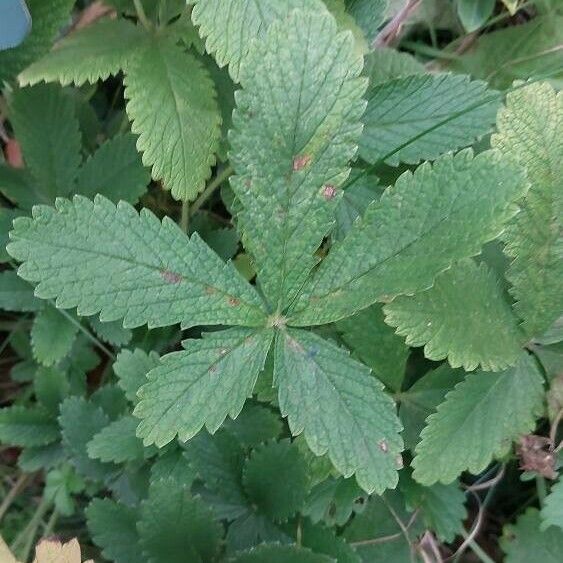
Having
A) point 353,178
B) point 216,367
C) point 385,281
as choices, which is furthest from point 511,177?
point 216,367

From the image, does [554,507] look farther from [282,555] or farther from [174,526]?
[174,526]

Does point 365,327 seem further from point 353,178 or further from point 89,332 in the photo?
point 89,332

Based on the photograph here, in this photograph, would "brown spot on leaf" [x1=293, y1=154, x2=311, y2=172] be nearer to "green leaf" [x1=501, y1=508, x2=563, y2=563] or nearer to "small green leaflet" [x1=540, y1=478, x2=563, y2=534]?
"small green leaflet" [x1=540, y1=478, x2=563, y2=534]

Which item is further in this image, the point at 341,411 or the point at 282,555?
the point at 282,555

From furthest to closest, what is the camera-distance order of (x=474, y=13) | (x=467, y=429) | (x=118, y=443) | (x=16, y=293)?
(x=474, y=13) < (x=16, y=293) < (x=118, y=443) < (x=467, y=429)

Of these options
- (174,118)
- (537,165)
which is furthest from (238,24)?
(537,165)

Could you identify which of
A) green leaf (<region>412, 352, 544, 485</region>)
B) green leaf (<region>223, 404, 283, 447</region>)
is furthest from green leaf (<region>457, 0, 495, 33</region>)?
green leaf (<region>223, 404, 283, 447</region>)

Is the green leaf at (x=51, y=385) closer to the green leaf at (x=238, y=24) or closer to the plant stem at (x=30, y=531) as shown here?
the plant stem at (x=30, y=531)
